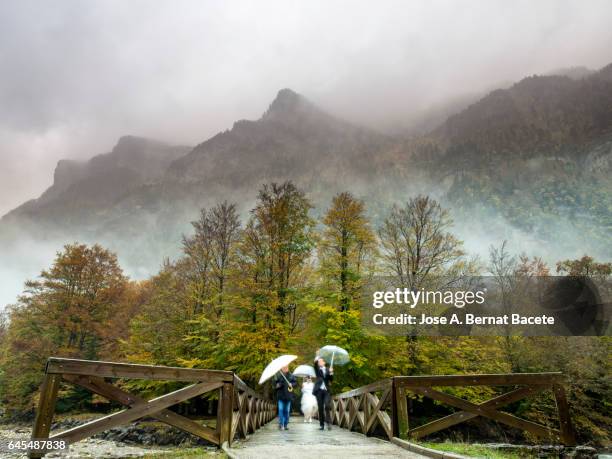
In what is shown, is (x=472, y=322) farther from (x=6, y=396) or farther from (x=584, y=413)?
(x=6, y=396)

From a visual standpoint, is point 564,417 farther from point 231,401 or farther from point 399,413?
point 231,401

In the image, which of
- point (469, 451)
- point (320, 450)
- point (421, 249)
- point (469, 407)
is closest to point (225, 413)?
point (320, 450)

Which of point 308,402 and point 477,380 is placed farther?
point 308,402

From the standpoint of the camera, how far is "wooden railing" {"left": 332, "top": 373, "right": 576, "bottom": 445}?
795 cm

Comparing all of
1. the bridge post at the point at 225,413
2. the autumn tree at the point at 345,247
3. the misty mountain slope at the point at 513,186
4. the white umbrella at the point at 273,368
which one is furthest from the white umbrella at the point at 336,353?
the misty mountain slope at the point at 513,186

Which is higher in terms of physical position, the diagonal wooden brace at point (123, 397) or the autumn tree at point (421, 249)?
the autumn tree at point (421, 249)

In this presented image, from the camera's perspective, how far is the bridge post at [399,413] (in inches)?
312

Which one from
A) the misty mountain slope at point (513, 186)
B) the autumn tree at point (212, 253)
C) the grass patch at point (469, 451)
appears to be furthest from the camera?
the misty mountain slope at point (513, 186)

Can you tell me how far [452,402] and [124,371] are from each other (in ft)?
19.2

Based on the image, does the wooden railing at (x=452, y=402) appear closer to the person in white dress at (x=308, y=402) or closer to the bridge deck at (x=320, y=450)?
the bridge deck at (x=320, y=450)

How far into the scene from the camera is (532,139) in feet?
551

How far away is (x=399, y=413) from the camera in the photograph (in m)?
8.00

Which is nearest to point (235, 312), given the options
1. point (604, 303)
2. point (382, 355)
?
point (382, 355)

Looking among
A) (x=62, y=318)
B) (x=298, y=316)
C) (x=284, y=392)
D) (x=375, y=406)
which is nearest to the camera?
(x=375, y=406)
